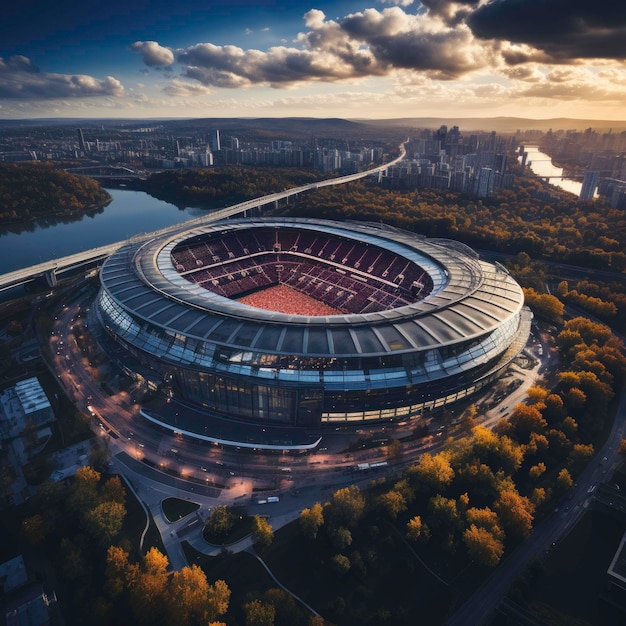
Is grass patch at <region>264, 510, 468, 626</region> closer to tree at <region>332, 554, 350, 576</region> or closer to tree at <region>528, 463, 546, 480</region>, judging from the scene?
tree at <region>332, 554, 350, 576</region>

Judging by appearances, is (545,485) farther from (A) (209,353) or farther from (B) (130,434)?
(B) (130,434)

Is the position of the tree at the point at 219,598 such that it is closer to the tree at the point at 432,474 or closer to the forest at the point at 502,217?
the tree at the point at 432,474

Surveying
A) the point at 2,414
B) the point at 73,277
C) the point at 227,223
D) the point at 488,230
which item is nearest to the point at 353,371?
the point at 2,414

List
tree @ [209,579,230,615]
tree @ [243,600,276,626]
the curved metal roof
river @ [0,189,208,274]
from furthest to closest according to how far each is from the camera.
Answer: river @ [0,189,208,274] < the curved metal roof < tree @ [209,579,230,615] < tree @ [243,600,276,626]

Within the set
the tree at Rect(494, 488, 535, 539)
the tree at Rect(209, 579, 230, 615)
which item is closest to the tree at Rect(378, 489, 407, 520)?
the tree at Rect(494, 488, 535, 539)

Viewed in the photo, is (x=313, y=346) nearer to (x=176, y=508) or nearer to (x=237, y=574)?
(x=176, y=508)

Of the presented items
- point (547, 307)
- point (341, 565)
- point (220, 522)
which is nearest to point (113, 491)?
point (220, 522)
